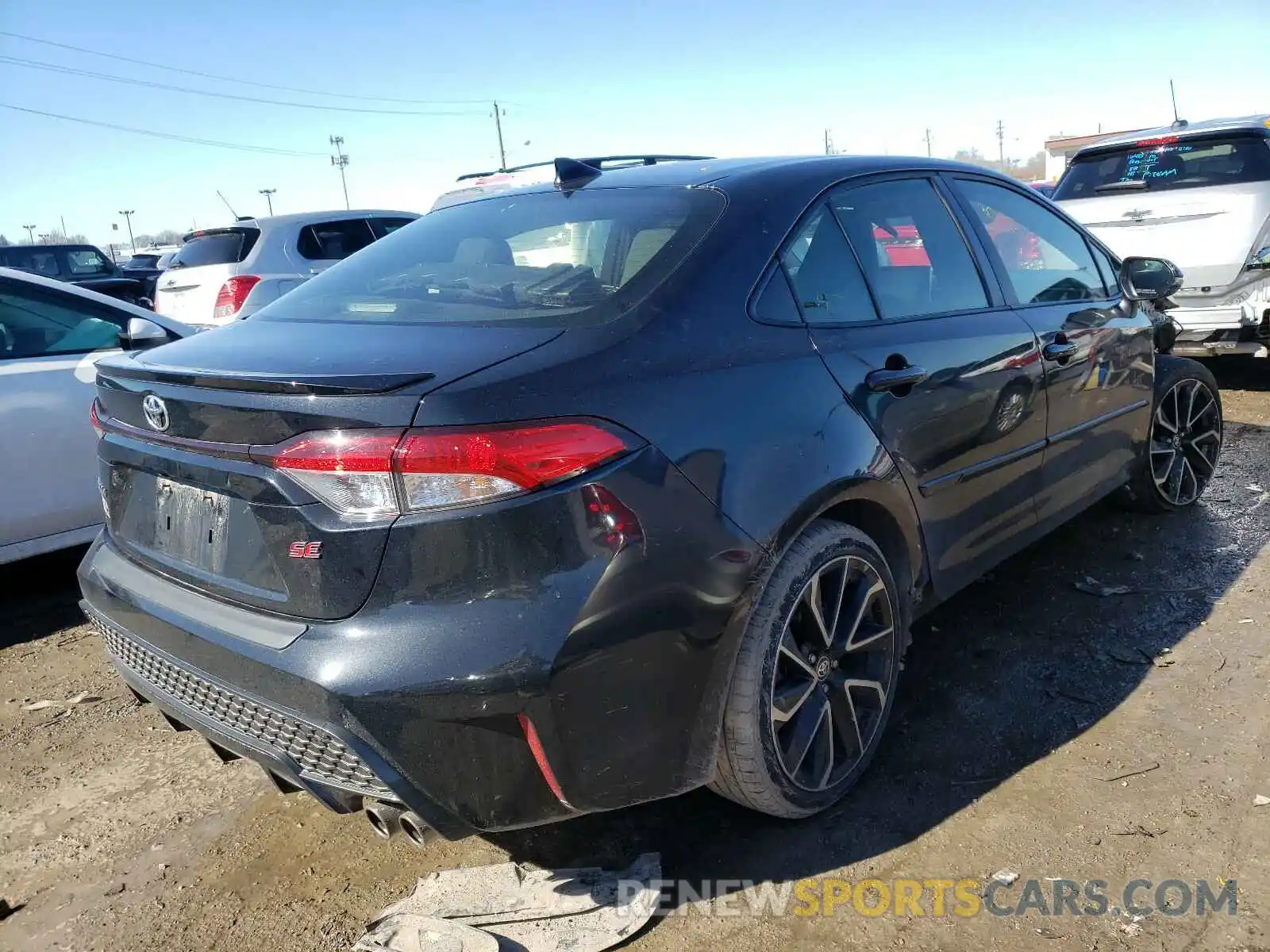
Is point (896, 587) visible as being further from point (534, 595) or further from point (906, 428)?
point (534, 595)

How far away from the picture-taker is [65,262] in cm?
1659

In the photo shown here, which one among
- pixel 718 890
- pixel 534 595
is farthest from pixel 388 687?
pixel 718 890

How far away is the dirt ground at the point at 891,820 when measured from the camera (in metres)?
2.26

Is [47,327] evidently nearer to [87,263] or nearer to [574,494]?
[574,494]

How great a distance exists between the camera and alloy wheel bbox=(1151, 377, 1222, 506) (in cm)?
449

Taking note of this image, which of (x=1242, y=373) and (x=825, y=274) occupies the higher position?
(x=825, y=274)

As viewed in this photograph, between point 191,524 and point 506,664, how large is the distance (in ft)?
2.82

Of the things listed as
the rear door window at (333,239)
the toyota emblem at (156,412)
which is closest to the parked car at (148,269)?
the rear door window at (333,239)

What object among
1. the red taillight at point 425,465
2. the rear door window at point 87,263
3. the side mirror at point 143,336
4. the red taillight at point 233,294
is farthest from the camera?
the rear door window at point 87,263

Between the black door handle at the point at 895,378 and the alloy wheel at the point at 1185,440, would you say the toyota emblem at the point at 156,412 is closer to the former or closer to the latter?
the black door handle at the point at 895,378

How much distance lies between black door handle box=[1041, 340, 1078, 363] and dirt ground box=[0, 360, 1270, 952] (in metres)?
0.99

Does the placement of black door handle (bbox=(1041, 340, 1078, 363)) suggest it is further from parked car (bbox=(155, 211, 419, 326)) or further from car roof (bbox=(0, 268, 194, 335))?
parked car (bbox=(155, 211, 419, 326))

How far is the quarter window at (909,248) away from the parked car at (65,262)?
1441 centimetres

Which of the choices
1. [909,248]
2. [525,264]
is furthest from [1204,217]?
[525,264]
